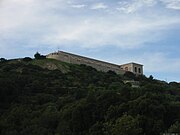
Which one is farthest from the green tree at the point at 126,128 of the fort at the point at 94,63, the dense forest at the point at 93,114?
the fort at the point at 94,63

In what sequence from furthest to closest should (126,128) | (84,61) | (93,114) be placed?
(84,61) → (93,114) → (126,128)

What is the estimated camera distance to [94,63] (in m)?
135

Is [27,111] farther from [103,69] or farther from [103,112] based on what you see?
[103,69]

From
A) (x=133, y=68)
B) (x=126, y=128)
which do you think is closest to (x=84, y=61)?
(x=133, y=68)

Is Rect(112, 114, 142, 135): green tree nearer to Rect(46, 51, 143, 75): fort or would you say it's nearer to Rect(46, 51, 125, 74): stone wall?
Rect(46, 51, 143, 75): fort

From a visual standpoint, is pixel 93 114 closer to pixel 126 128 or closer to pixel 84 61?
pixel 126 128

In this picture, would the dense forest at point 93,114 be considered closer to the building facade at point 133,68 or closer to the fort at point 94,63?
the fort at point 94,63

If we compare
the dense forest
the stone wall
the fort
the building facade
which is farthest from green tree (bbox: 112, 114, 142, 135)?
the building facade

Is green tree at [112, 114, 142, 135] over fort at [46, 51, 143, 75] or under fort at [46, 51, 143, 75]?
under

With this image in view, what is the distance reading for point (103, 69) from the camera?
13488cm

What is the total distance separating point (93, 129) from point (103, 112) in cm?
619

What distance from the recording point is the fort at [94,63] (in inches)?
5143

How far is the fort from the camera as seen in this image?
13062 cm

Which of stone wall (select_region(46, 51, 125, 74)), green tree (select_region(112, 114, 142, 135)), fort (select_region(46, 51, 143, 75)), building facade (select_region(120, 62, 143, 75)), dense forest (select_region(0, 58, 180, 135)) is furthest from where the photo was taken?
building facade (select_region(120, 62, 143, 75))
